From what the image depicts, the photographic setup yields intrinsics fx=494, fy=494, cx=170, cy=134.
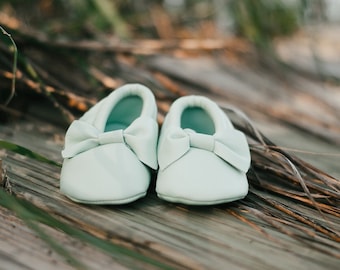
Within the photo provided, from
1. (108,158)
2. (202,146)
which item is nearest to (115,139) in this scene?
(108,158)

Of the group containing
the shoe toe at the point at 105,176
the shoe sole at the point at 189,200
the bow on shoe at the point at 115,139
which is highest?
the bow on shoe at the point at 115,139

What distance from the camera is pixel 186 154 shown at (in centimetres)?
80

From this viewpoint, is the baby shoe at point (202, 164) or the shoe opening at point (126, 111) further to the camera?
the shoe opening at point (126, 111)

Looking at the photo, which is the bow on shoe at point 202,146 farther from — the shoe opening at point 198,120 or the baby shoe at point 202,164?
the shoe opening at point 198,120

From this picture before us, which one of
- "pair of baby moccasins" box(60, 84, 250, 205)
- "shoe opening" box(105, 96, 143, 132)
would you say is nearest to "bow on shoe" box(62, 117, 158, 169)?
"pair of baby moccasins" box(60, 84, 250, 205)

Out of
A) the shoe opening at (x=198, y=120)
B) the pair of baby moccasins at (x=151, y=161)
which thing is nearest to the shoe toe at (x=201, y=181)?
the pair of baby moccasins at (x=151, y=161)

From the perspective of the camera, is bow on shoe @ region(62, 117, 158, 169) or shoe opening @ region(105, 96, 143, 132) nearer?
bow on shoe @ region(62, 117, 158, 169)

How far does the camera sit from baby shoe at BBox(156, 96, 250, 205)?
2.48ft

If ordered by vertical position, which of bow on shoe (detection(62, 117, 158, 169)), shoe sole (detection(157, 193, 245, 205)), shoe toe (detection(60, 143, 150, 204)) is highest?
bow on shoe (detection(62, 117, 158, 169))

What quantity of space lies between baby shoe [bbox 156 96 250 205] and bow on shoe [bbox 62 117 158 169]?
2 cm

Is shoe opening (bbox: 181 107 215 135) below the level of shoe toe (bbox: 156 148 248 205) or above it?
above

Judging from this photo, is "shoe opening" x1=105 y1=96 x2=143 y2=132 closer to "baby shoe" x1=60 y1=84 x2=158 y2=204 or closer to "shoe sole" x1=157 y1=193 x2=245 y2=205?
"baby shoe" x1=60 y1=84 x2=158 y2=204

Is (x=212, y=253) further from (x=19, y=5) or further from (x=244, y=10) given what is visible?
(x=19, y=5)

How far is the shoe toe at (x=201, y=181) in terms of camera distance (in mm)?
754
